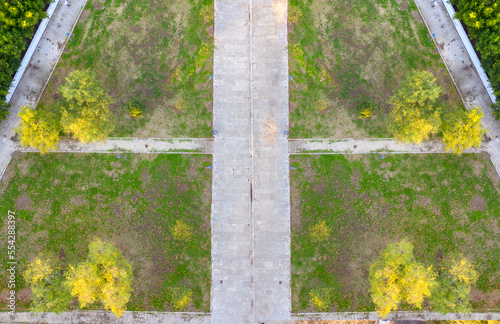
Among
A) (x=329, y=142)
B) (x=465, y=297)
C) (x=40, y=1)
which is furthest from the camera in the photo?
(x=329, y=142)

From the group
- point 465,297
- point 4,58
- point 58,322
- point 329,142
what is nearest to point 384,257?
point 465,297

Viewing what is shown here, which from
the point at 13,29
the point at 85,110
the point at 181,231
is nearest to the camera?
the point at 85,110

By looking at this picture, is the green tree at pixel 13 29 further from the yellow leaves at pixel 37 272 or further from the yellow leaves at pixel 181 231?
the yellow leaves at pixel 181 231

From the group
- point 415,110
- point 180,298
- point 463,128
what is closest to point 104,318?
point 180,298

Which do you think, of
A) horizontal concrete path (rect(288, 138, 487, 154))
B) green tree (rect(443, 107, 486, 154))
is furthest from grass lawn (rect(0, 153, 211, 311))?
green tree (rect(443, 107, 486, 154))

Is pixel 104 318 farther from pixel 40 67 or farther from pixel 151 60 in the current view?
pixel 151 60

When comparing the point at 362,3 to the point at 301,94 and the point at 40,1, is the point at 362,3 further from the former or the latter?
the point at 40,1

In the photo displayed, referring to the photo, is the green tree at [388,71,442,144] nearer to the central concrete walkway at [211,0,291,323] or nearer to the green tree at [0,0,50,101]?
the central concrete walkway at [211,0,291,323]
